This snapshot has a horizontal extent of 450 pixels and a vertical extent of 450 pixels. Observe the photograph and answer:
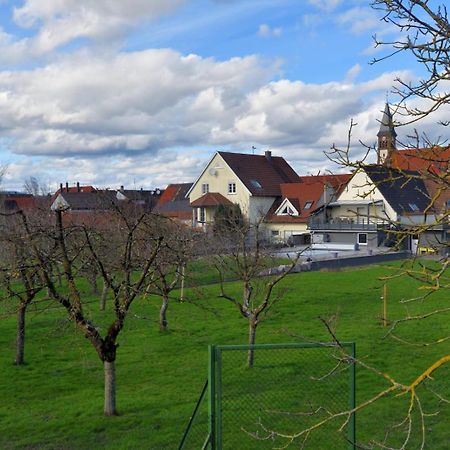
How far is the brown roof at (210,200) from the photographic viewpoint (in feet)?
151

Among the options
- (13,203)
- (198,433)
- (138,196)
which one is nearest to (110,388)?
(198,433)

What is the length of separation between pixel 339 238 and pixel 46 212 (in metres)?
27.7

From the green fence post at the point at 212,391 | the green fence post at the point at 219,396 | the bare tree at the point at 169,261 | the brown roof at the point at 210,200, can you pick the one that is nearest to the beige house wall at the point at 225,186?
the brown roof at the point at 210,200

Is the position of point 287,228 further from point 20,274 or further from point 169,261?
point 20,274

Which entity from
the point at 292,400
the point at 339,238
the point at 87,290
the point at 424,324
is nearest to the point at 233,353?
the point at 292,400

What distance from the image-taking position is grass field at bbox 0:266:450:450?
8.09m

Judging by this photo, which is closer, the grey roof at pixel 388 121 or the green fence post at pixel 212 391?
the grey roof at pixel 388 121

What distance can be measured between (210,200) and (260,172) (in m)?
5.46

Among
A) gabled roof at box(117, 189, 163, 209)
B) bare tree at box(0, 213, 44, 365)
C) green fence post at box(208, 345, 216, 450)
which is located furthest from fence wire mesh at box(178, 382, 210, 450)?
gabled roof at box(117, 189, 163, 209)

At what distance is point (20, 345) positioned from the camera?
11.8 m

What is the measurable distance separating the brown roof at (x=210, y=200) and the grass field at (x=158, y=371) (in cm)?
2703

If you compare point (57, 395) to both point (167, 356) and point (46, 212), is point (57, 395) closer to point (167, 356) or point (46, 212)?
point (167, 356)

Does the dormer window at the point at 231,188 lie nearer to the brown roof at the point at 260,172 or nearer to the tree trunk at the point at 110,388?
the brown roof at the point at 260,172

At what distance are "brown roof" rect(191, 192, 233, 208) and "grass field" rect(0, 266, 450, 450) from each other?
27033 mm
